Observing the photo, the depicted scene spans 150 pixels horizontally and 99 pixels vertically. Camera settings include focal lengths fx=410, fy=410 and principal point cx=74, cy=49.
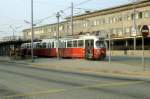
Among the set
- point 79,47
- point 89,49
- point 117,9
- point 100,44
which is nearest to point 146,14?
point 117,9

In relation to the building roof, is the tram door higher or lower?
lower

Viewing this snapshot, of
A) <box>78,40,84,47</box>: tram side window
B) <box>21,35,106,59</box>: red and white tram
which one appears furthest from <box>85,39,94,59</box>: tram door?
<box>78,40,84,47</box>: tram side window

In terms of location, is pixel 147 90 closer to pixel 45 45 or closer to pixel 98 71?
pixel 98 71

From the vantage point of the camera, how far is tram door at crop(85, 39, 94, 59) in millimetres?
46750

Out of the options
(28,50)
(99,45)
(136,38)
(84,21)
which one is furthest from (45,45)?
(84,21)

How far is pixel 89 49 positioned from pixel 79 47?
2.73 m

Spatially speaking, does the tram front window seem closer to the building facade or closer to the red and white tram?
the red and white tram

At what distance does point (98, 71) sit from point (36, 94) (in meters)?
14.2

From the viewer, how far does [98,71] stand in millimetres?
28906

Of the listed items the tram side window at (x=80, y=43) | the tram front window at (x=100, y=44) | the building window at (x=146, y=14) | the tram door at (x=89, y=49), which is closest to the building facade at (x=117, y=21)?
the building window at (x=146, y=14)

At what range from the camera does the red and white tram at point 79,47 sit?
4691 cm

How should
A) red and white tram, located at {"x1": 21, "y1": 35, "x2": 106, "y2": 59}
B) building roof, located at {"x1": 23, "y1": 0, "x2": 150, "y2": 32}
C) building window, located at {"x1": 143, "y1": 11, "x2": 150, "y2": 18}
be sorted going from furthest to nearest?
building roof, located at {"x1": 23, "y1": 0, "x2": 150, "y2": 32}
building window, located at {"x1": 143, "y1": 11, "x2": 150, "y2": 18}
red and white tram, located at {"x1": 21, "y1": 35, "x2": 106, "y2": 59}

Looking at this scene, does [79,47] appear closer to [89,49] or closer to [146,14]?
[89,49]

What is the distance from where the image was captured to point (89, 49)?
157 feet
